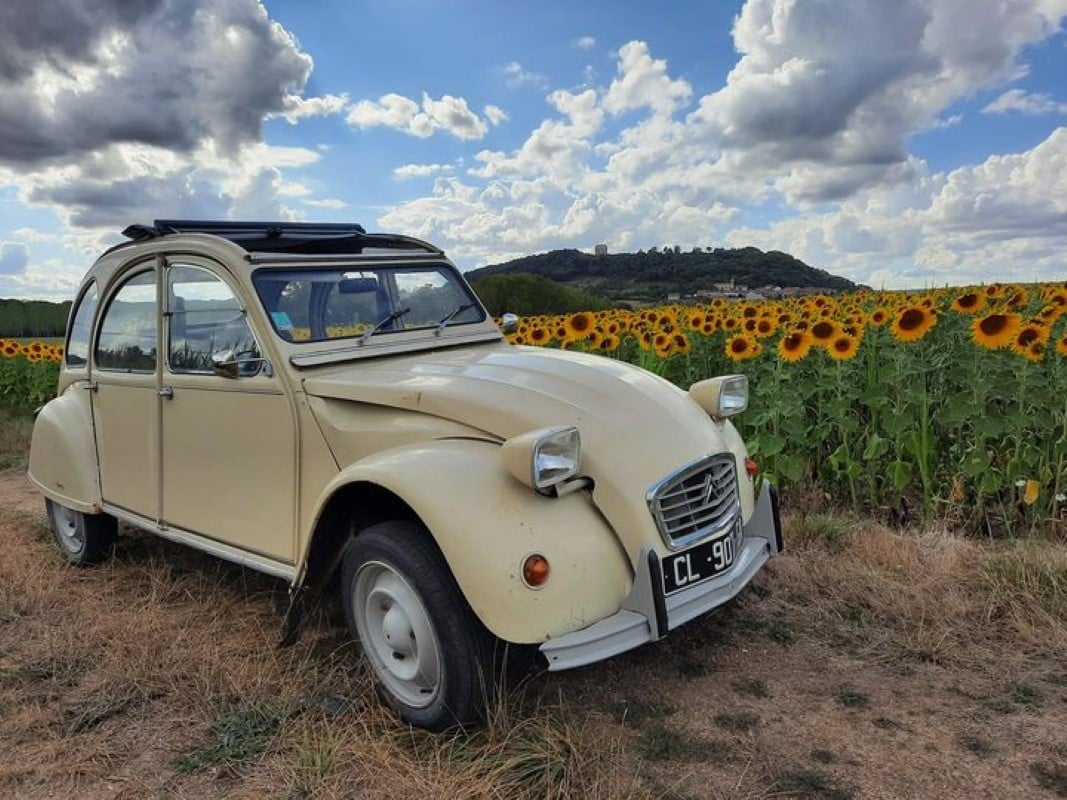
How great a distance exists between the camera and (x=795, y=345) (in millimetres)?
5457

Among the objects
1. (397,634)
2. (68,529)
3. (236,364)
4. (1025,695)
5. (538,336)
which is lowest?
(1025,695)

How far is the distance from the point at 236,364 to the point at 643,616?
2086mm

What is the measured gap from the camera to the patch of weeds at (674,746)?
276 cm

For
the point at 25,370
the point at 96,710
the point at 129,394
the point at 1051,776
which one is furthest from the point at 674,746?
the point at 25,370

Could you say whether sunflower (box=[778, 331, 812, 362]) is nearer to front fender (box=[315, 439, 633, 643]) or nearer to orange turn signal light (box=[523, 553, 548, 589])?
front fender (box=[315, 439, 633, 643])

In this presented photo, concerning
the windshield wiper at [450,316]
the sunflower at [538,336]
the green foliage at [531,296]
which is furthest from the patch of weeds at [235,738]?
the green foliage at [531,296]

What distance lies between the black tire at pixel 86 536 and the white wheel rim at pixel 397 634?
2.74m

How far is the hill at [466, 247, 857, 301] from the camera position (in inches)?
484

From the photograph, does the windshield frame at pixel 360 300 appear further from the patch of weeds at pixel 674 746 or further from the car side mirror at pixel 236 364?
the patch of weeds at pixel 674 746

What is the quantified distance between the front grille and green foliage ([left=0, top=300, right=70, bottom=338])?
1759 cm

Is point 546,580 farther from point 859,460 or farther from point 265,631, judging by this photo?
point 859,460

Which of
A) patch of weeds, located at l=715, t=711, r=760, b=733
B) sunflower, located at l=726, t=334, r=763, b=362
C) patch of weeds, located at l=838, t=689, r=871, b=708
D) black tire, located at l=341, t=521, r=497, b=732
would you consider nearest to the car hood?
black tire, located at l=341, t=521, r=497, b=732

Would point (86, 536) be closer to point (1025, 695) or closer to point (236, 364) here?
point (236, 364)

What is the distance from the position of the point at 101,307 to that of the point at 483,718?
11.9 ft
